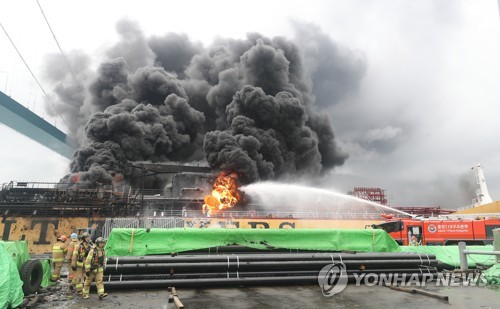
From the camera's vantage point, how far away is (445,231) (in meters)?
17.9

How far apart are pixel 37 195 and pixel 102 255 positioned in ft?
64.2

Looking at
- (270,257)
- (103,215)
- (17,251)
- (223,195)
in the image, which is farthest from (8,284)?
(223,195)

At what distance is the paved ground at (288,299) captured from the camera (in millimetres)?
6762

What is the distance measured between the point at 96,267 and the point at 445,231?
16.9 m

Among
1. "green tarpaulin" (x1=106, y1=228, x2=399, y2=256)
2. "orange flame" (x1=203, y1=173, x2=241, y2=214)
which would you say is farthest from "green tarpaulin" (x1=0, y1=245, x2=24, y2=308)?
"orange flame" (x1=203, y1=173, x2=241, y2=214)

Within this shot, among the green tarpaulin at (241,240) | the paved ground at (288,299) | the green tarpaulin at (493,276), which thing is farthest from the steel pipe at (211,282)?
the green tarpaulin at (493,276)

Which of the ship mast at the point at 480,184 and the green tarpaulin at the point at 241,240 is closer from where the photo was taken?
the green tarpaulin at the point at 241,240

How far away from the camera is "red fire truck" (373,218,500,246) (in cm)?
1781

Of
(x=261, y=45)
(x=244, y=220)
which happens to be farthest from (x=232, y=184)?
(x=261, y=45)

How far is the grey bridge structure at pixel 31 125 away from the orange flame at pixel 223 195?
40959mm

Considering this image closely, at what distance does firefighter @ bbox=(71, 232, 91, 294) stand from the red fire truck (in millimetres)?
15108

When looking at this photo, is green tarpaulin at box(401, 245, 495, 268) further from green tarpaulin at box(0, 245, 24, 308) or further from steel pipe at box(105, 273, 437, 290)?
green tarpaulin at box(0, 245, 24, 308)

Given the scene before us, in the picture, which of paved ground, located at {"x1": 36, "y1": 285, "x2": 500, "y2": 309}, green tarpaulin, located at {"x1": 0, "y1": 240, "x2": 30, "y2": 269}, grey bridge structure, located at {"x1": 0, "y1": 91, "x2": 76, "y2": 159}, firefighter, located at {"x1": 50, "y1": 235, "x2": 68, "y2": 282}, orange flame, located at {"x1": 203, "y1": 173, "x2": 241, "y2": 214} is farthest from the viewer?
grey bridge structure, located at {"x1": 0, "y1": 91, "x2": 76, "y2": 159}

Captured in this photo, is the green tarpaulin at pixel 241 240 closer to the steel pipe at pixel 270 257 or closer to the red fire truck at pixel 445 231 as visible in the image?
the steel pipe at pixel 270 257
